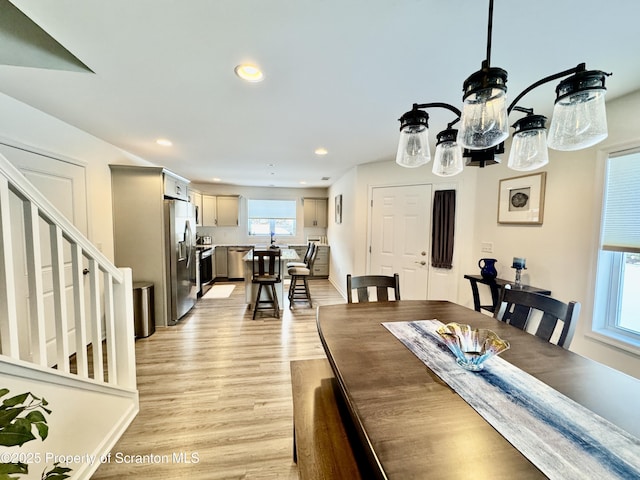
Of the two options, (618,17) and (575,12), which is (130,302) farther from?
(618,17)

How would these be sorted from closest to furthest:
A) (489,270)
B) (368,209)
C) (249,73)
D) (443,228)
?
(249,73)
(489,270)
(443,228)
(368,209)

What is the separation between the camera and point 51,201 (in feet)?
7.95

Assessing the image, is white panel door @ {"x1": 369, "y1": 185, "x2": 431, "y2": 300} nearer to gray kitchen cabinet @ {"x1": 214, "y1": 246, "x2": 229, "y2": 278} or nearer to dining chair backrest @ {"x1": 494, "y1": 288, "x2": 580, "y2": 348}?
dining chair backrest @ {"x1": 494, "y1": 288, "x2": 580, "y2": 348}

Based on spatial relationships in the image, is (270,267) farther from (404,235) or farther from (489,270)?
(489,270)

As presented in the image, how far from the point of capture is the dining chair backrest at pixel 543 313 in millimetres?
1387

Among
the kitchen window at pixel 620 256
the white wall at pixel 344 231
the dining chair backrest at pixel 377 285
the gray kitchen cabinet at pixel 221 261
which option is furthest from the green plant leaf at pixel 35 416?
the gray kitchen cabinet at pixel 221 261

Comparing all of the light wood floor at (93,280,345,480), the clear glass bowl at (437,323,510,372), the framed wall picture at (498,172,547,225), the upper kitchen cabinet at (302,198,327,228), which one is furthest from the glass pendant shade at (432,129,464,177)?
the upper kitchen cabinet at (302,198,327,228)

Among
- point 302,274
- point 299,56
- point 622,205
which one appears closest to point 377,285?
point 299,56

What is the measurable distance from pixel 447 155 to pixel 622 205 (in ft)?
5.30

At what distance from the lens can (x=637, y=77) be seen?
1.68 m

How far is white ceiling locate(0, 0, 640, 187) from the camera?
120cm

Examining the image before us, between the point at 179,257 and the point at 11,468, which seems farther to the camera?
the point at 179,257

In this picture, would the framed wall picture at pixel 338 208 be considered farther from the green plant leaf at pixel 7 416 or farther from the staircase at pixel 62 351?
the green plant leaf at pixel 7 416

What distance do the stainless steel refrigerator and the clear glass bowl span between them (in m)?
3.43
